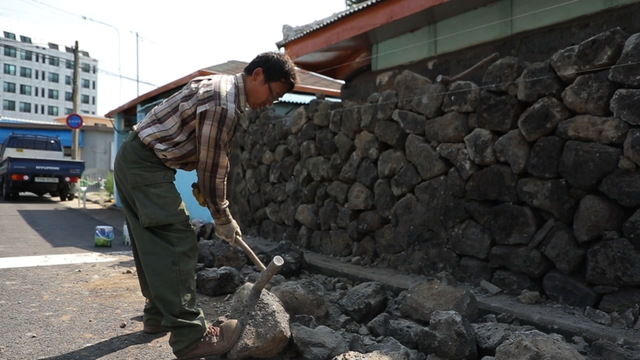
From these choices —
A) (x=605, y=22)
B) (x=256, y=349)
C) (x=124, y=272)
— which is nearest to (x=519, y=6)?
(x=605, y=22)

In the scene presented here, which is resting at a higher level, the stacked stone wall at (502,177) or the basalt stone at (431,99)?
the basalt stone at (431,99)

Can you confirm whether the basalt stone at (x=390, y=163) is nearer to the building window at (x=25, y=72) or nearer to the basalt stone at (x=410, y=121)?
the basalt stone at (x=410, y=121)

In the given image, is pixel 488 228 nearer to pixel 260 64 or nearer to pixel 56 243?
pixel 260 64

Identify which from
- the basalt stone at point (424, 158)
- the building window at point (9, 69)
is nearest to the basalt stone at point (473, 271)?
the basalt stone at point (424, 158)

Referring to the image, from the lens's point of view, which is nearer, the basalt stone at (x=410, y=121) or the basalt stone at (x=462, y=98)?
the basalt stone at (x=462, y=98)

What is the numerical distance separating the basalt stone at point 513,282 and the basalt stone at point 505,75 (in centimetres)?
140

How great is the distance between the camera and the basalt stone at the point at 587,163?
3254 millimetres

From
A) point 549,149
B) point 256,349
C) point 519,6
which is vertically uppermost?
point 519,6

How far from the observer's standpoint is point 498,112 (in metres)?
3.96

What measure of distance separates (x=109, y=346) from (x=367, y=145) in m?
3.20

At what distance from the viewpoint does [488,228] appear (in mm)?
4031

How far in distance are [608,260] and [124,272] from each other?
4293 millimetres

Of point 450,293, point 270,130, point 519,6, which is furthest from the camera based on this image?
point 270,130

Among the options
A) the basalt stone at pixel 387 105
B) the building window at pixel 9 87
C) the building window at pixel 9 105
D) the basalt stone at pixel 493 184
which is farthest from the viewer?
the building window at pixel 9 87
